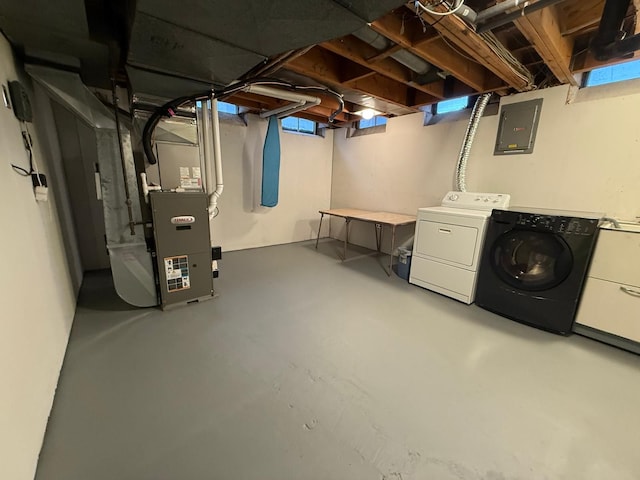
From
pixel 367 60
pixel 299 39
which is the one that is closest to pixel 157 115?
pixel 299 39

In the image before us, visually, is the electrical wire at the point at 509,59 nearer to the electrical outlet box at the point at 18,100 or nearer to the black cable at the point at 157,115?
the black cable at the point at 157,115

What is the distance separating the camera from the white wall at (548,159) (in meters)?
2.30

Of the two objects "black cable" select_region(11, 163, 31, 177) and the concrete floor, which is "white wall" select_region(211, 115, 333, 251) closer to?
the concrete floor

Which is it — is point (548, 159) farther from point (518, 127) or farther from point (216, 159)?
point (216, 159)

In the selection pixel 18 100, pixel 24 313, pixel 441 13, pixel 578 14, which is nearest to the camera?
pixel 24 313

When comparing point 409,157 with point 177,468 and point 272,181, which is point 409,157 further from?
point 177,468

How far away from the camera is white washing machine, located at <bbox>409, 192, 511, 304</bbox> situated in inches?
104

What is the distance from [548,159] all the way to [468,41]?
1.71 meters

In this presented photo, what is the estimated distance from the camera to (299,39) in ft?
4.77

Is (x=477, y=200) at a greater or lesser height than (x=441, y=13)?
lesser

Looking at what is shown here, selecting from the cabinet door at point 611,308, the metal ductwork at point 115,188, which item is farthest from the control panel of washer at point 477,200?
the metal ductwork at point 115,188

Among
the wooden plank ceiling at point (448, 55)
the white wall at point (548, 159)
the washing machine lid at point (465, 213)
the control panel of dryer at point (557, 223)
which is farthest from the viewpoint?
the washing machine lid at point (465, 213)

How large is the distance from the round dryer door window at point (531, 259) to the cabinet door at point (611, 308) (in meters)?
0.22

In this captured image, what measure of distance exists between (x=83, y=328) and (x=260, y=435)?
5.97 feet
